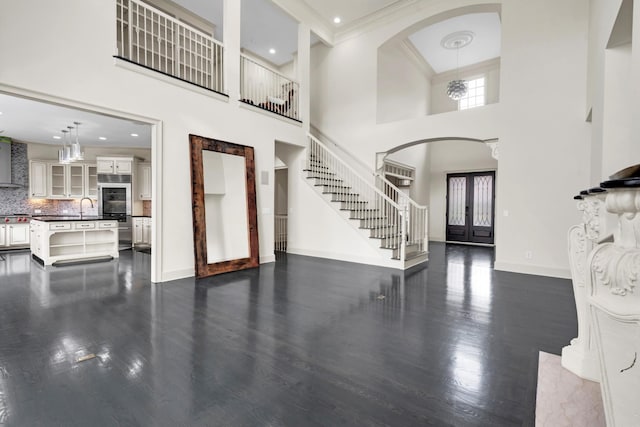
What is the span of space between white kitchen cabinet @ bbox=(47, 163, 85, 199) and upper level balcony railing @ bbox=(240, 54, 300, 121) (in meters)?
6.56

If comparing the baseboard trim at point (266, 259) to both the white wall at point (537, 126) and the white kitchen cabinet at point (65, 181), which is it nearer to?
the white wall at point (537, 126)

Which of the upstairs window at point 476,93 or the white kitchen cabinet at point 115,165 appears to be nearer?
the white kitchen cabinet at point 115,165

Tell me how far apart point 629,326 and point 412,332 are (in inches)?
81.2

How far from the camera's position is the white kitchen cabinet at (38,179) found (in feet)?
28.4

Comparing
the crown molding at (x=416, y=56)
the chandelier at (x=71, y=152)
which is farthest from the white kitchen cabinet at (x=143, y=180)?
Result: the crown molding at (x=416, y=56)

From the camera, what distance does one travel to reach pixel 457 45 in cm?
860

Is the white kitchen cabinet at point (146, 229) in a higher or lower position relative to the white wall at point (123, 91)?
lower

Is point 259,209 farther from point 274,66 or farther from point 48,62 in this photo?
point 274,66

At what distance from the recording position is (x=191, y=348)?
2.49 metres

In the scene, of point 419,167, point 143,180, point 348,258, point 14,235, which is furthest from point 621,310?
point 143,180

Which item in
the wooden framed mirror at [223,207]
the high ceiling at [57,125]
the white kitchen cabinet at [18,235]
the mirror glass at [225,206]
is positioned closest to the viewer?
the wooden framed mirror at [223,207]

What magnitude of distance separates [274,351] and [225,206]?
3.56 metres

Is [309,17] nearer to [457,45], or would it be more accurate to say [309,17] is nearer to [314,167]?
[314,167]

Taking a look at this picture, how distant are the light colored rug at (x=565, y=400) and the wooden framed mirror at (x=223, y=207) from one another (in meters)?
4.50
